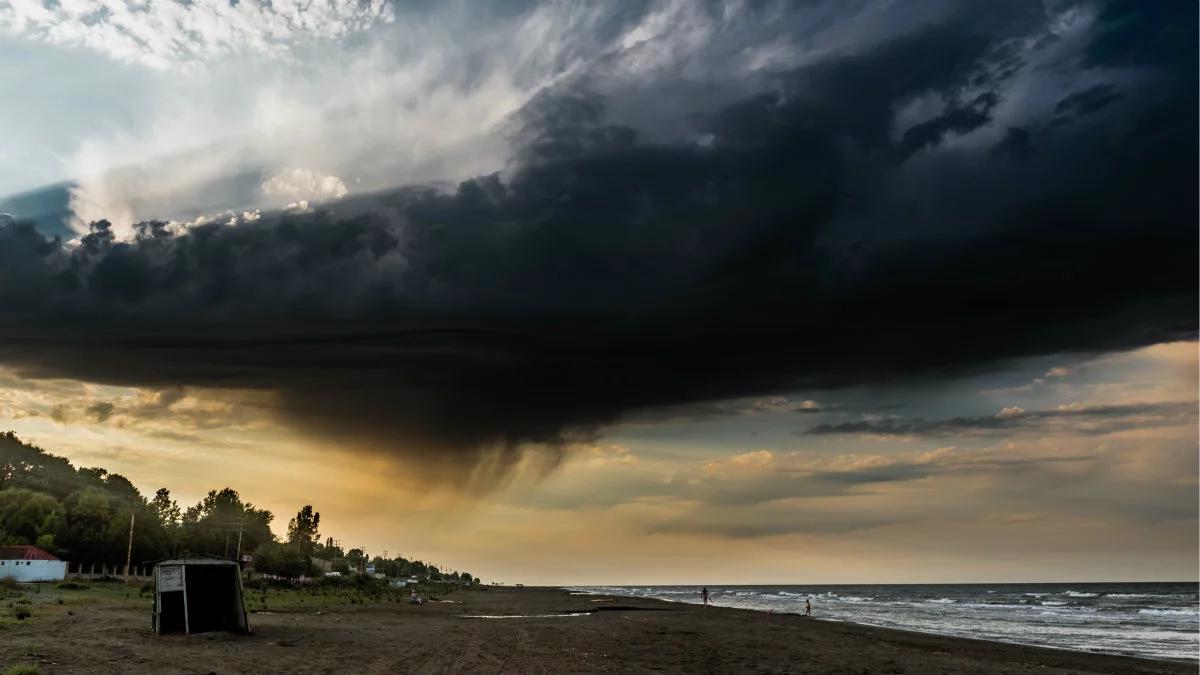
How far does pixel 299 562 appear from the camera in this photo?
12600 centimetres

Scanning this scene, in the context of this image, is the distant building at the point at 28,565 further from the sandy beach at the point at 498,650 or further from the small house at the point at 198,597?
the small house at the point at 198,597

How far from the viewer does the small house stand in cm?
3731

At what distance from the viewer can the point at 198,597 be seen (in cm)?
3825

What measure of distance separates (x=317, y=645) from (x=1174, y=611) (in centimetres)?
10518

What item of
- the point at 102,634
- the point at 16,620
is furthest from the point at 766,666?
the point at 16,620

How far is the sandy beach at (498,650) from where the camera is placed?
92.8ft

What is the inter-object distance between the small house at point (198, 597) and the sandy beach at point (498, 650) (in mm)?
1297

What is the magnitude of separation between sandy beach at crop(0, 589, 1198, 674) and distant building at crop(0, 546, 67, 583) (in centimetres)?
4188

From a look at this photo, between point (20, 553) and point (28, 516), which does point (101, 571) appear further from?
point (20, 553)

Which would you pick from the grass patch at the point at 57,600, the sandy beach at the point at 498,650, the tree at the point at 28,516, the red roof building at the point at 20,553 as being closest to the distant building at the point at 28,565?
the red roof building at the point at 20,553

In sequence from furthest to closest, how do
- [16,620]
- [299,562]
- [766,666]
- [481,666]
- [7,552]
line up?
[299,562] → [7,552] → [16,620] → [766,666] → [481,666]

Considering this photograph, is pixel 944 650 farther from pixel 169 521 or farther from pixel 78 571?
pixel 169 521

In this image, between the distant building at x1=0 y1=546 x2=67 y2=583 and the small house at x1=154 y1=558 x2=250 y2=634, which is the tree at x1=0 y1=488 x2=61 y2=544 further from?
the small house at x1=154 y1=558 x2=250 y2=634

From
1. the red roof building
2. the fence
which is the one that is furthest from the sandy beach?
the fence
